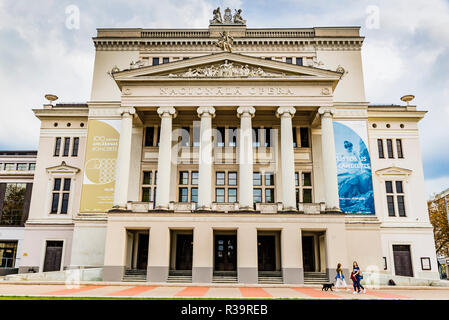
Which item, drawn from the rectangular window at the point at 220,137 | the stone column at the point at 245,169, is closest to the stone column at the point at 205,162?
the stone column at the point at 245,169

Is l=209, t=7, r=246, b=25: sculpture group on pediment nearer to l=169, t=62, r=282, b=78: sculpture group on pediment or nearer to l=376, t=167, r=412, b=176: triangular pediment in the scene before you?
l=169, t=62, r=282, b=78: sculpture group on pediment

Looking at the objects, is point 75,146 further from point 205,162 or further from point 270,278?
point 270,278

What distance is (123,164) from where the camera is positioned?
30984mm

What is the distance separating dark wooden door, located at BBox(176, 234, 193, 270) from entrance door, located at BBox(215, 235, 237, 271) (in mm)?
2497

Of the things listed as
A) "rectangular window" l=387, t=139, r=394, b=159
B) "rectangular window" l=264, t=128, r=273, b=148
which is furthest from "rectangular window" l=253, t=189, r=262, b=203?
"rectangular window" l=387, t=139, r=394, b=159

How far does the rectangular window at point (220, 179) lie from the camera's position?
35156 mm

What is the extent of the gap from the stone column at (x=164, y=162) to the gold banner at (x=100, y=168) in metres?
6.21

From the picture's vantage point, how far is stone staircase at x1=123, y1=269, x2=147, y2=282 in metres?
28.7

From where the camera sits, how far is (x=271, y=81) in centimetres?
3253

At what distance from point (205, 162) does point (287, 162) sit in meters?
7.04

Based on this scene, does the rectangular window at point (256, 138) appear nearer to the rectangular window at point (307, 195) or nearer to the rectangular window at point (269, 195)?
the rectangular window at point (269, 195)

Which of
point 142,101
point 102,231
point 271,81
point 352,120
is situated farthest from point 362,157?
point 102,231

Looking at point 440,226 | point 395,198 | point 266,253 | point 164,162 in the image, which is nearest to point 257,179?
point 266,253

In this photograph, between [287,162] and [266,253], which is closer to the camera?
[287,162]
